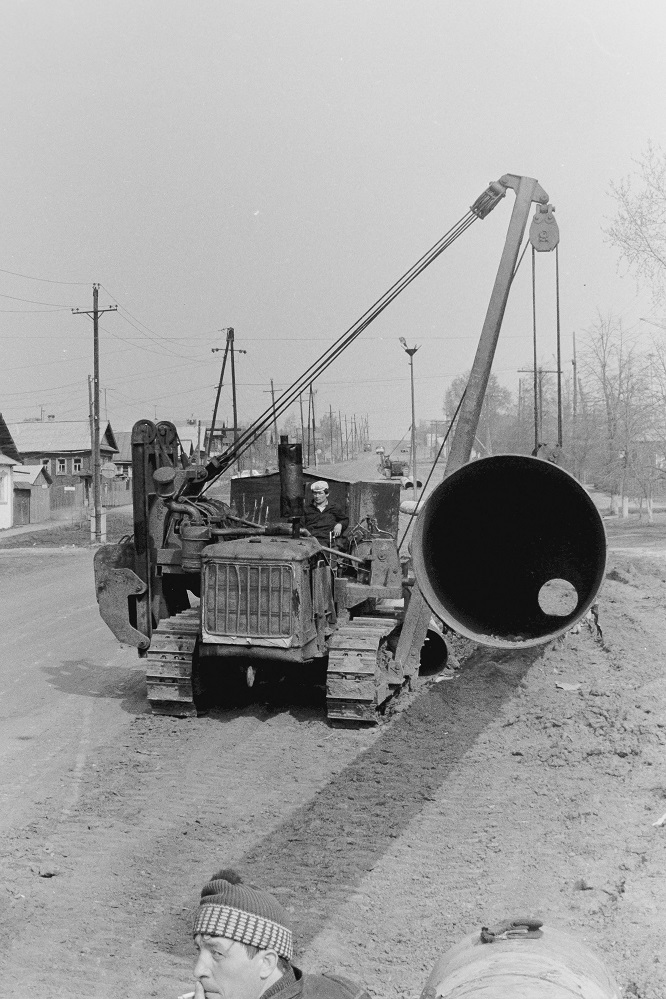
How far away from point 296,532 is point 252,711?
1867mm

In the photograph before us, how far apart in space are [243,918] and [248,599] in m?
6.77

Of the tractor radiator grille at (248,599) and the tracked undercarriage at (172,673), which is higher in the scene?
the tractor radiator grille at (248,599)

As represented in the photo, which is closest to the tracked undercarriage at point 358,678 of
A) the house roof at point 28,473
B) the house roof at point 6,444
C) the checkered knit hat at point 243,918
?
the checkered knit hat at point 243,918

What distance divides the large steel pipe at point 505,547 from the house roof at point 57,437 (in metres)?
61.4

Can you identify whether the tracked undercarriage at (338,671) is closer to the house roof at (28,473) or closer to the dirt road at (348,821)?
the dirt road at (348,821)

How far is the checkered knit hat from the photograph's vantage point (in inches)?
105

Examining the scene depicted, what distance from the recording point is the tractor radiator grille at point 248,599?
9.34 m

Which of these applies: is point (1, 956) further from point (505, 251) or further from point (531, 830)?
point (505, 251)

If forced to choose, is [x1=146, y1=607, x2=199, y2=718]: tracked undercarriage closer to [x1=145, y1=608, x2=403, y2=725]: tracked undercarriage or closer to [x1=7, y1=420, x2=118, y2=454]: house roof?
[x1=145, y1=608, x2=403, y2=725]: tracked undercarriage

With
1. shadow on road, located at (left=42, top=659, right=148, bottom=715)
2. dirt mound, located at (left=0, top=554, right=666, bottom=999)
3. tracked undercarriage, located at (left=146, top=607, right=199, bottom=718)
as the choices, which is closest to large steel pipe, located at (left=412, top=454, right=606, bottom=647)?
dirt mound, located at (left=0, top=554, right=666, bottom=999)

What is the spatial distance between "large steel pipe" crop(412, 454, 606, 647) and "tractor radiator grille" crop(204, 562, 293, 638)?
3.00 m

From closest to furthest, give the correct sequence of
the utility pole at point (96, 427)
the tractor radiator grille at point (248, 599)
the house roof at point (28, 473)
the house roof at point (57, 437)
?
the tractor radiator grille at point (248, 599), the utility pole at point (96, 427), the house roof at point (28, 473), the house roof at point (57, 437)

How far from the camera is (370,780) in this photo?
8016 mm

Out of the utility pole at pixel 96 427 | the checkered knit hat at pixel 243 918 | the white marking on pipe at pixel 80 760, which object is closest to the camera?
the checkered knit hat at pixel 243 918
